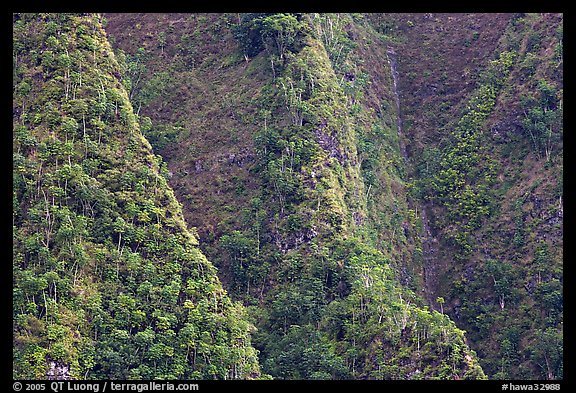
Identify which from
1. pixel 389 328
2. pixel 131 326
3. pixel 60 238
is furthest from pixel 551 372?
pixel 60 238

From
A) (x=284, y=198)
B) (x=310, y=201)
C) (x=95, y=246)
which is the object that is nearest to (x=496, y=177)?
(x=310, y=201)

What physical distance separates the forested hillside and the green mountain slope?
12 centimetres

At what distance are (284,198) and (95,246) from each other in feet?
45.1

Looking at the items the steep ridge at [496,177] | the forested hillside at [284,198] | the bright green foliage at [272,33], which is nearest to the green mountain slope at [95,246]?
the forested hillside at [284,198]

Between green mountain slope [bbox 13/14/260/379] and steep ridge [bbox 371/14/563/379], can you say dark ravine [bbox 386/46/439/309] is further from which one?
green mountain slope [bbox 13/14/260/379]

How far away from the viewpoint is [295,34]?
→ 67.3m

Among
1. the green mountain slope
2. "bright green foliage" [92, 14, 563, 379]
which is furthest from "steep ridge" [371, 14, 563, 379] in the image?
the green mountain slope

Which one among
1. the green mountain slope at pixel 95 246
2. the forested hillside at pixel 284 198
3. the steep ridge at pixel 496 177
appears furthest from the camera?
the steep ridge at pixel 496 177

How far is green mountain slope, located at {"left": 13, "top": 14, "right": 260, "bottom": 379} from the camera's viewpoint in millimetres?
50281

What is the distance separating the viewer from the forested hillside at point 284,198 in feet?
173

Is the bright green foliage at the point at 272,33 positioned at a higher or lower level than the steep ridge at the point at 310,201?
higher

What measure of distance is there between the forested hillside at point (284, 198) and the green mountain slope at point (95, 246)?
0.39ft

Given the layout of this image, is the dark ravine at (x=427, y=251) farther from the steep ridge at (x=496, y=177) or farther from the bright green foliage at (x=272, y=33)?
the bright green foliage at (x=272, y=33)

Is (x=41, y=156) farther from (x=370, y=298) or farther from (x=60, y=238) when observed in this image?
(x=370, y=298)
